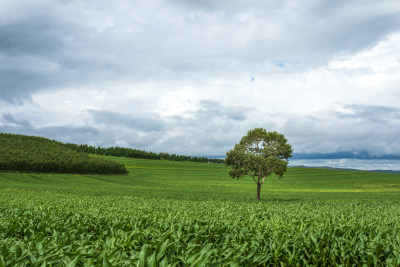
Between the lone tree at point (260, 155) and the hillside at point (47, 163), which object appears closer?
the lone tree at point (260, 155)

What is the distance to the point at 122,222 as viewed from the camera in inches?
357

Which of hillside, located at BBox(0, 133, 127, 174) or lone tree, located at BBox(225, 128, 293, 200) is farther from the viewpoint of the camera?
hillside, located at BBox(0, 133, 127, 174)

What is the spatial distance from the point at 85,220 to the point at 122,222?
64.7 inches

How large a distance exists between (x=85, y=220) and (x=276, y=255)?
693cm

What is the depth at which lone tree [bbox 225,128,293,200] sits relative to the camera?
38209 millimetres

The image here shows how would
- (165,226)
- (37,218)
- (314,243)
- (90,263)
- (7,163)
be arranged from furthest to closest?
(7,163)
(37,218)
(165,226)
(314,243)
(90,263)

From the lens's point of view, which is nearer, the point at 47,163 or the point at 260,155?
the point at 260,155

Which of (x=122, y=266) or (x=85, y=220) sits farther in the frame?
(x=85, y=220)

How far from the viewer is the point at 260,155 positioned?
39.2 meters

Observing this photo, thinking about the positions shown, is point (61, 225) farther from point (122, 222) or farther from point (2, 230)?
point (122, 222)

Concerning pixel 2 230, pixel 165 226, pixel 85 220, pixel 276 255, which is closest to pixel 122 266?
pixel 276 255

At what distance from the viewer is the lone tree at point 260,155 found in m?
38.2

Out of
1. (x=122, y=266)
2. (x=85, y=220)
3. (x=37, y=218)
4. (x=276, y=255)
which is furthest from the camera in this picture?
(x=37, y=218)

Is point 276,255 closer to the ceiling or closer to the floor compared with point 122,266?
closer to the floor
